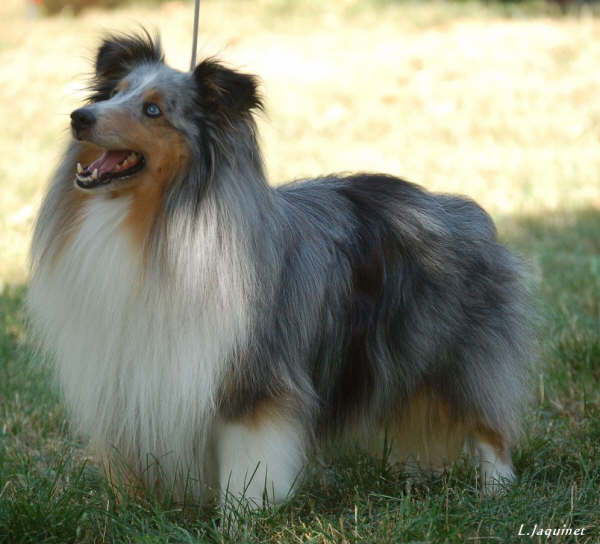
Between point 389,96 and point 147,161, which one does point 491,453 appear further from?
point 389,96

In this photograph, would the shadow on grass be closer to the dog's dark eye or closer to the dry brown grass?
the dog's dark eye

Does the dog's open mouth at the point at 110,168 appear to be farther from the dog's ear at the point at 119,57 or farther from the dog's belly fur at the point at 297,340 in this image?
the dog's ear at the point at 119,57

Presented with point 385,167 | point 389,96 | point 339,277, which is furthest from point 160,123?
point 389,96

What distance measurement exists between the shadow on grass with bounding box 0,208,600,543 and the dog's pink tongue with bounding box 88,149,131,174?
100 cm

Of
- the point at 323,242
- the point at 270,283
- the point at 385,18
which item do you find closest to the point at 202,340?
the point at 270,283

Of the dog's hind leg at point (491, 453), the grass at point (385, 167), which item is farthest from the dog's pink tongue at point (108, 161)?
the dog's hind leg at point (491, 453)

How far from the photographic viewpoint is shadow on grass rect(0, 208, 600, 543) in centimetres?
325

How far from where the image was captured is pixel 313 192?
3828 mm

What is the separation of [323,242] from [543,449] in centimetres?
138

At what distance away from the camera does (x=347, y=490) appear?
12.4ft

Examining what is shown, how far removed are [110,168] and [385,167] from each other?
611cm

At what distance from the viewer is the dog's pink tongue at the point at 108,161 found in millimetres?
3320

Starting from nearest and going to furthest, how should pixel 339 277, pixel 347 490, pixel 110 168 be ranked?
pixel 110 168, pixel 339 277, pixel 347 490

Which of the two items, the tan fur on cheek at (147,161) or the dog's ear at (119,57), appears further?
the dog's ear at (119,57)
